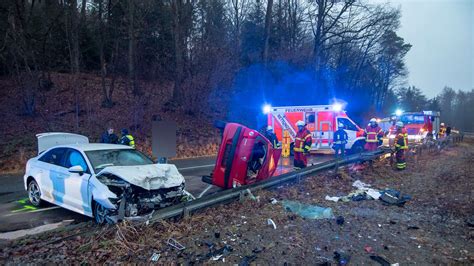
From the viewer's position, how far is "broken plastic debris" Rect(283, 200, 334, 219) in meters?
6.13

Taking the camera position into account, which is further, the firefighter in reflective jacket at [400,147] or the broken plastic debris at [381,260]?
the firefighter in reflective jacket at [400,147]

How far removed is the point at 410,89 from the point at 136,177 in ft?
285

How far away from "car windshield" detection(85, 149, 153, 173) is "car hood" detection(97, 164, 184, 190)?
0.46 meters

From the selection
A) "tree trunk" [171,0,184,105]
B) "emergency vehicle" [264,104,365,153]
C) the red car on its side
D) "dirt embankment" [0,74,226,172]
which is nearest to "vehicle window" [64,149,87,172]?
the red car on its side

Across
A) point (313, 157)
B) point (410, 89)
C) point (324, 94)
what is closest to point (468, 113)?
point (410, 89)

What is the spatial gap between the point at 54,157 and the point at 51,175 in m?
0.43

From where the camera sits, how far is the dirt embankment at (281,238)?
432 cm

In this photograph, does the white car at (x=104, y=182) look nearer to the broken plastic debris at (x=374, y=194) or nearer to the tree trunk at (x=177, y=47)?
the broken plastic debris at (x=374, y=194)

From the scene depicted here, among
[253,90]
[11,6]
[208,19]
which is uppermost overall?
[208,19]

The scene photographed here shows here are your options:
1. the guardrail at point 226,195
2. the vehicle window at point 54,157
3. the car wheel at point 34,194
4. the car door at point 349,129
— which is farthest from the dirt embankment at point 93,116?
the guardrail at point 226,195

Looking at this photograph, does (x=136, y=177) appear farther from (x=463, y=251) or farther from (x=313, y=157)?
(x=313, y=157)

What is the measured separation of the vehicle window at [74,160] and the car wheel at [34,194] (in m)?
1.31

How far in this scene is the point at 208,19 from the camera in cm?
2597

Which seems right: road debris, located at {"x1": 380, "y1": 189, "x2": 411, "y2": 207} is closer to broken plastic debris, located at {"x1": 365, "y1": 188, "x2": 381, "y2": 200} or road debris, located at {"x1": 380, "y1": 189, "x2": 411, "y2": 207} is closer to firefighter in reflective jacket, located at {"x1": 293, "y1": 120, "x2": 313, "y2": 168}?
broken plastic debris, located at {"x1": 365, "y1": 188, "x2": 381, "y2": 200}
